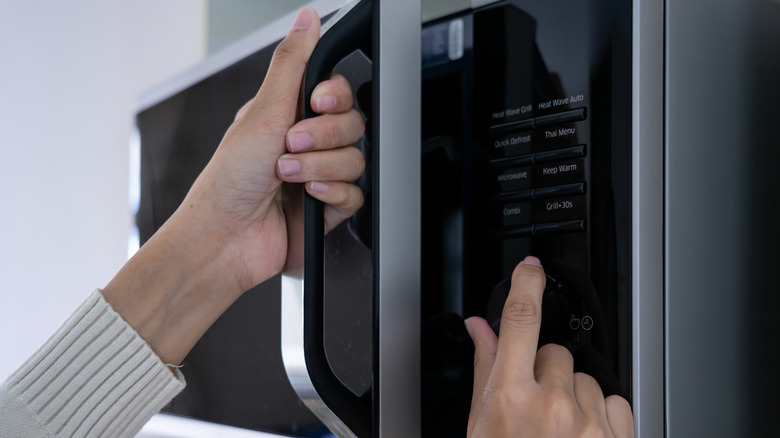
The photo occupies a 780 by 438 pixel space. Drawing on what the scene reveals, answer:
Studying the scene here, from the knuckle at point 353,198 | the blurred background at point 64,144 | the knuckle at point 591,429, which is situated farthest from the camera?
the blurred background at point 64,144

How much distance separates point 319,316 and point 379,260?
0.06 m

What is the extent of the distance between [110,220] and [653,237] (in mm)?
1081

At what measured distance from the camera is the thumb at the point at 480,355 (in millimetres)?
495

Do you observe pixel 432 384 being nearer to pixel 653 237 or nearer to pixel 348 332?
pixel 348 332

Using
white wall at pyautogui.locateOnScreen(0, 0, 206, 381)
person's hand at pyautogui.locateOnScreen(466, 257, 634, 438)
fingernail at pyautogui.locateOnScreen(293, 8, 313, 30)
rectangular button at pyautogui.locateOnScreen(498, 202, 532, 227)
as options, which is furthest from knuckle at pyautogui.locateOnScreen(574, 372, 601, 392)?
white wall at pyautogui.locateOnScreen(0, 0, 206, 381)

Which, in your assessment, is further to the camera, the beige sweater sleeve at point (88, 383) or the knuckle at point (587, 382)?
the beige sweater sleeve at point (88, 383)

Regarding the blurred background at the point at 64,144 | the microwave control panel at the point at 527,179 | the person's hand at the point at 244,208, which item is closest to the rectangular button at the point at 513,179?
the microwave control panel at the point at 527,179

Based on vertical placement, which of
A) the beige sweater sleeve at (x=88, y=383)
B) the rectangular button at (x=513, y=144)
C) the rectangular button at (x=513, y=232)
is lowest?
the beige sweater sleeve at (x=88, y=383)

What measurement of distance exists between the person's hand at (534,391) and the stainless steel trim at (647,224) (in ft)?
0.06

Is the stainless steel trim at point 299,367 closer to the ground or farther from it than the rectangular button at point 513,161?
closer to the ground

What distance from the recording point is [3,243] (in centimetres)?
137

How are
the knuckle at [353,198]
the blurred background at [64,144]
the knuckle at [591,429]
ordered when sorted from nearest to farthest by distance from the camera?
the knuckle at [591,429], the knuckle at [353,198], the blurred background at [64,144]

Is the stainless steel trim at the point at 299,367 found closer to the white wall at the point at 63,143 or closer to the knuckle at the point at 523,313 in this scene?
the knuckle at the point at 523,313

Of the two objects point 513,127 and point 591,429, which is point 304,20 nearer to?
point 513,127
